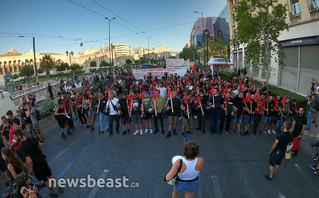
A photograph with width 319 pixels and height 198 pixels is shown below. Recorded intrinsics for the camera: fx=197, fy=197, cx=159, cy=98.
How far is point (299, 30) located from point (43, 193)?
55.7ft

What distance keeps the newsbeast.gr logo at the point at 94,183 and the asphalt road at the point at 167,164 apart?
0.31 feet

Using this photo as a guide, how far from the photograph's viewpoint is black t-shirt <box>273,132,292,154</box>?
4.21 meters

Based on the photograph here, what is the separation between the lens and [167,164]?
17.5 ft

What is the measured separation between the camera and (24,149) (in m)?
3.82

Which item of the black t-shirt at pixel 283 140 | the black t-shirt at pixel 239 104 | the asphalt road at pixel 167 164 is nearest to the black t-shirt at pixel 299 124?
the asphalt road at pixel 167 164

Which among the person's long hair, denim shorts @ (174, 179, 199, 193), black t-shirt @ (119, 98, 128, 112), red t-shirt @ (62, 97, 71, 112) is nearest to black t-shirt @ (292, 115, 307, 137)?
denim shorts @ (174, 179, 199, 193)

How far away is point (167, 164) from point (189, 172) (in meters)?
2.62

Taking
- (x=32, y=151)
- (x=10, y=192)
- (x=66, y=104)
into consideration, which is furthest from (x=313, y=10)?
(x=10, y=192)

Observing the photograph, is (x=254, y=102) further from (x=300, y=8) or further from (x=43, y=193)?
(x=300, y=8)

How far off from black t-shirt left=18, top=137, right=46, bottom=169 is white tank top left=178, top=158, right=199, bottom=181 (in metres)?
2.94

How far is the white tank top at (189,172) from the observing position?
9.21 ft

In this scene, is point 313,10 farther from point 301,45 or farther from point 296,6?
point 296,6

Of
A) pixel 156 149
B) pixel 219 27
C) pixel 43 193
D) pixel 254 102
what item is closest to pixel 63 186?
pixel 43 193

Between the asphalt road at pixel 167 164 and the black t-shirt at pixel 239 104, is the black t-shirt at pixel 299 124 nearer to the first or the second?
the asphalt road at pixel 167 164
